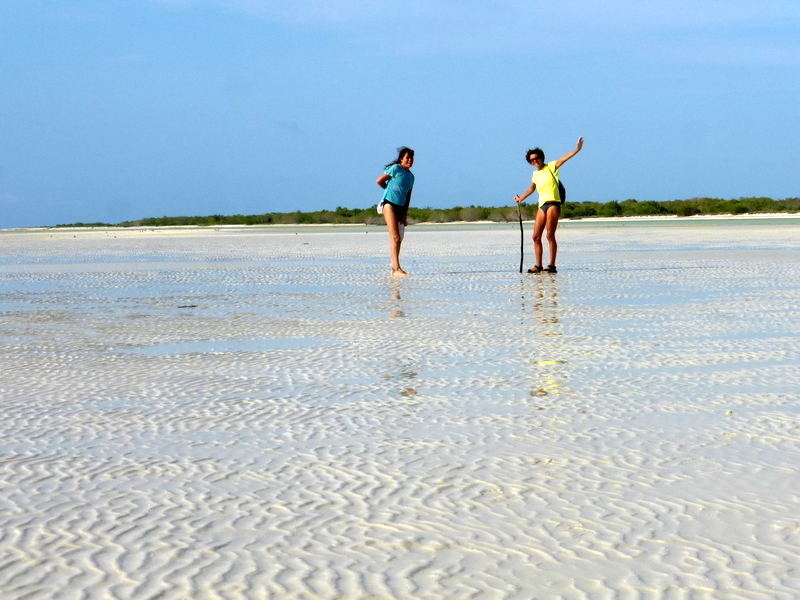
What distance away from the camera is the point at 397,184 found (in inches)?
598

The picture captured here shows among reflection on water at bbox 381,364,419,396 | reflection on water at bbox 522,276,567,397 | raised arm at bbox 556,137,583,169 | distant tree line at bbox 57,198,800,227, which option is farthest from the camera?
distant tree line at bbox 57,198,800,227

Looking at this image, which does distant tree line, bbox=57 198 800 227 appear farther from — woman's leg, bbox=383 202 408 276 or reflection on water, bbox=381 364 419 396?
reflection on water, bbox=381 364 419 396

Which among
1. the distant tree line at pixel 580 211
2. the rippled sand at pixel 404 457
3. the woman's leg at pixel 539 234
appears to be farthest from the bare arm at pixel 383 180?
the distant tree line at pixel 580 211

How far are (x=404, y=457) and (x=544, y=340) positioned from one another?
3.39m

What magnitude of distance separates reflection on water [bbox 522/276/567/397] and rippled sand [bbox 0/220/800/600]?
0.12 ft

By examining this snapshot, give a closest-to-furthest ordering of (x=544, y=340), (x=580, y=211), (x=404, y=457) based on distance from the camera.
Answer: (x=404, y=457)
(x=544, y=340)
(x=580, y=211)

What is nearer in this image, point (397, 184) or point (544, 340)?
point (544, 340)

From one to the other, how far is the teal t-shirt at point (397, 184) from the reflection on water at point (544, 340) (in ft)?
11.6

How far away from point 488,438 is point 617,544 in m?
1.34

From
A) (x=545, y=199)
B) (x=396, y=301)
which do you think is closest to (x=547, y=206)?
(x=545, y=199)

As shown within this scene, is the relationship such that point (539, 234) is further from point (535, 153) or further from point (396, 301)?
point (396, 301)

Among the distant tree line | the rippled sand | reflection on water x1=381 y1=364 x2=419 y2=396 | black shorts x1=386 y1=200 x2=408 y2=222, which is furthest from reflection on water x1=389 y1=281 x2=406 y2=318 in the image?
the distant tree line

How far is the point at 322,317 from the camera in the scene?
30.1ft

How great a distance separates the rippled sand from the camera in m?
2.85
